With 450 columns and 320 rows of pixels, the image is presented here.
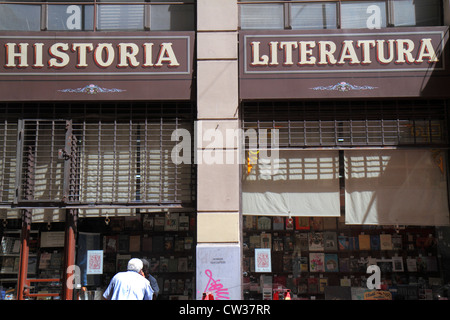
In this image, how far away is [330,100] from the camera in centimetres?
889

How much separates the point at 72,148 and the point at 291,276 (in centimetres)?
479

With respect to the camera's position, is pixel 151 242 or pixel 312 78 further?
pixel 151 242

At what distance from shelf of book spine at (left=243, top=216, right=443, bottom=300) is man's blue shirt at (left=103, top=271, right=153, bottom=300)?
10.3ft

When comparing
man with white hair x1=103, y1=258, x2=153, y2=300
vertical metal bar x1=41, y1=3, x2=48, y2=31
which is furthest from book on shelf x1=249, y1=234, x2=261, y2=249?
vertical metal bar x1=41, y1=3, x2=48, y2=31

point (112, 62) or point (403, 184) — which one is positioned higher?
point (112, 62)

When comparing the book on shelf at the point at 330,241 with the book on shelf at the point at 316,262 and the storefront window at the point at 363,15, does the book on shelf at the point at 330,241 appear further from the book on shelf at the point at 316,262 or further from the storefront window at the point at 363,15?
the storefront window at the point at 363,15

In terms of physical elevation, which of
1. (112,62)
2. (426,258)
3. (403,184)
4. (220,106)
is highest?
(112,62)

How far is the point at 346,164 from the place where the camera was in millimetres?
8891

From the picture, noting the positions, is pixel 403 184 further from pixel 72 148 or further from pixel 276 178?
pixel 72 148

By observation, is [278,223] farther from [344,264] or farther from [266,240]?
[344,264]

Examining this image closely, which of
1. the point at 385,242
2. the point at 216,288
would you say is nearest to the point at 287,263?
the point at 216,288

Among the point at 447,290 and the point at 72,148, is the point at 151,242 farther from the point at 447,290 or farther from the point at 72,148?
the point at 447,290

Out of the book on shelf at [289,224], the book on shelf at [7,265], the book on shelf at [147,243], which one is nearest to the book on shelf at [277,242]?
the book on shelf at [289,224]

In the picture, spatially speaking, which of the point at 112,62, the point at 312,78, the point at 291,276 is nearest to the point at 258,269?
the point at 291,276
